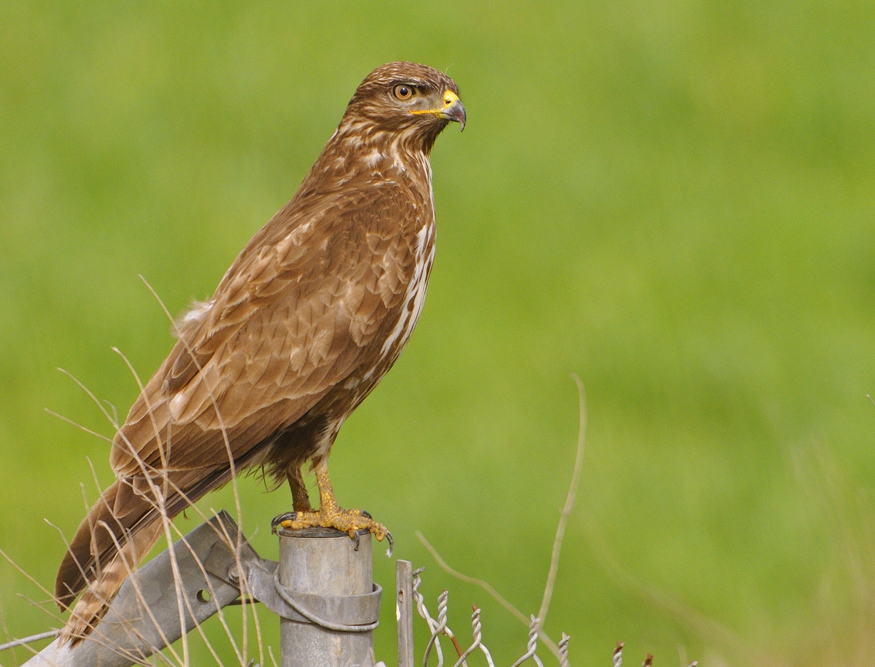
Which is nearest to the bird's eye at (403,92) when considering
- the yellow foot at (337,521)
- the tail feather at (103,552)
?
the yellow foot at (337,521)

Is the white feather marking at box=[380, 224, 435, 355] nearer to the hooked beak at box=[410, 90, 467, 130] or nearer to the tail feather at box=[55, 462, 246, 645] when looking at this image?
the hooked beak at box=[410, 90, 467, 130]

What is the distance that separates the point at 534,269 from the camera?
9.86m

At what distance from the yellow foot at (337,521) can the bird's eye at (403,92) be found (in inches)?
60.6

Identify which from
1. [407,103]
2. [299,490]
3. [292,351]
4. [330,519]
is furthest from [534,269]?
[330,519]

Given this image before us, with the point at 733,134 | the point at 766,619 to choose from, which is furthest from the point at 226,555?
the point at 733,134

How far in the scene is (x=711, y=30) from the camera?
39.8 feet

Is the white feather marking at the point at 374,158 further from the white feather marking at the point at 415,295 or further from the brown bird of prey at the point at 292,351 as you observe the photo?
the white feather marking at the point at 415,295

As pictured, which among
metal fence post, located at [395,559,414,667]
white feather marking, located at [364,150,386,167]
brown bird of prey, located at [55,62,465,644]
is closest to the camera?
metal fence post, located at [395,559,414,667]

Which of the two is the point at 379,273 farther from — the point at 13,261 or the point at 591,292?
the point at 13,261

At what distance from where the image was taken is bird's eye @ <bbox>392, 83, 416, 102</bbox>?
4.57 m

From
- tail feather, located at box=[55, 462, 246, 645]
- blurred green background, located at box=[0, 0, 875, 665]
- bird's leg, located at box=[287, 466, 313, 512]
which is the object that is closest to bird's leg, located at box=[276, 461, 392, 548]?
bird's leg, located at box=[287, 466, 313, 512]

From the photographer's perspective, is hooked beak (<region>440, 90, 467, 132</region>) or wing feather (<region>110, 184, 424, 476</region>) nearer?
wing feather (<region>110, 184, 424, 476</region>)

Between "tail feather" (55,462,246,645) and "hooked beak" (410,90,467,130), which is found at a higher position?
"hooked beak" (410,90,467,130)

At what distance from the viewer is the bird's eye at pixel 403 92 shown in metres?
4.57
